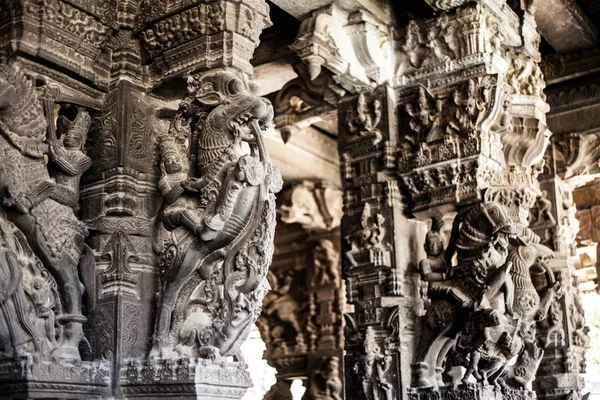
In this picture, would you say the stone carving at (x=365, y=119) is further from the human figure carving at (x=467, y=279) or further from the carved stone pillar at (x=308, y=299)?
the carved stone pillar at (x=308, y=299)

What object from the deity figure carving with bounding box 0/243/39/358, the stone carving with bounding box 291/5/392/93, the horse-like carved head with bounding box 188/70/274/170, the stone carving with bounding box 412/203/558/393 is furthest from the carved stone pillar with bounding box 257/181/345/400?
the deity figure carving with bounding box 0/243/39/358

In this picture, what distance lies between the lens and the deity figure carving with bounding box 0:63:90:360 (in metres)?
4.75

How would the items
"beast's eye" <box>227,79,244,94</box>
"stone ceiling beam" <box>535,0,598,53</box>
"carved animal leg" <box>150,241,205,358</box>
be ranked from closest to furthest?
"carved animal leg" <box>150,241,205,358</box>
"beast's eye" <box>227,79,244,94</box>
"stone ceiling beam" <box>535,0,598,53</box>

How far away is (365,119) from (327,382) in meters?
4.83

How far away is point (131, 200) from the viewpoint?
518 centimetres

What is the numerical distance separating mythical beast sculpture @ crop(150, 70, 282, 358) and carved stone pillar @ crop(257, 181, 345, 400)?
23.4ft

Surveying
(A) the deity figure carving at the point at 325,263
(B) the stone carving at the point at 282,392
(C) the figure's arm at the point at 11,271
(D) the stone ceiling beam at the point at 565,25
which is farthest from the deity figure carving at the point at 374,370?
(B) the stone carving at the point at 282,392

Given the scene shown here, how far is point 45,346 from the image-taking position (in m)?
4.68

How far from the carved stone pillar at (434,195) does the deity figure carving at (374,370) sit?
0.01 meters

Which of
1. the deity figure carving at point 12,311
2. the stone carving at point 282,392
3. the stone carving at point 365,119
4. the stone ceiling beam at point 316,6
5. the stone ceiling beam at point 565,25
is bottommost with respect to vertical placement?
the stone carving at point 282,392

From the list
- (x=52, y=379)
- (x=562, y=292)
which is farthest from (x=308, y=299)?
(x=52, y=379)

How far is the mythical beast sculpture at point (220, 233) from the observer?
469cm

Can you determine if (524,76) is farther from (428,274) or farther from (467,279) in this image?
(467,279)

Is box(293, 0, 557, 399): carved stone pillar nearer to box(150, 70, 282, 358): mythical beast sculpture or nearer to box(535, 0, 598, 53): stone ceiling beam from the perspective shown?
box(535, 0, 598, 53): stone ceiling beam
